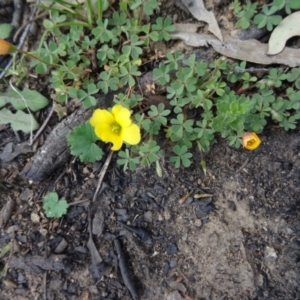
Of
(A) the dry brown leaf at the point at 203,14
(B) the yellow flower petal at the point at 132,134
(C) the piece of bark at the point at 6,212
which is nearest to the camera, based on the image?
(B) the yellow flower petal at the point at 132,134

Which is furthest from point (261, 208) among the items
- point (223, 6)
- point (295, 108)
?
point (223, 6)

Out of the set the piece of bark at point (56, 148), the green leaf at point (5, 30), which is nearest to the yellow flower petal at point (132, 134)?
the piece of bark at point (56, 148)

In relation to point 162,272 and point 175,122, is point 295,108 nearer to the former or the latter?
point 175,122

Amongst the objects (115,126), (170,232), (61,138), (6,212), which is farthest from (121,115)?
(6,212)

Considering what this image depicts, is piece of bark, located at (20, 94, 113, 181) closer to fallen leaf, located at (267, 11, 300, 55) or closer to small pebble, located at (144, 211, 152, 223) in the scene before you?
small pebble, located at (144, 211, 152, 223)

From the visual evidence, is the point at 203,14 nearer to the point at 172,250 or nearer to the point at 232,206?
the point at 232,206

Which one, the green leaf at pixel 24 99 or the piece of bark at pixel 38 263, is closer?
the piece of bark at pixel 38 263

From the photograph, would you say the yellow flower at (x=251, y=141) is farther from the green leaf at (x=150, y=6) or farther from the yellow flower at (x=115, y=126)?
the green leaf at (x=150, y=6)
